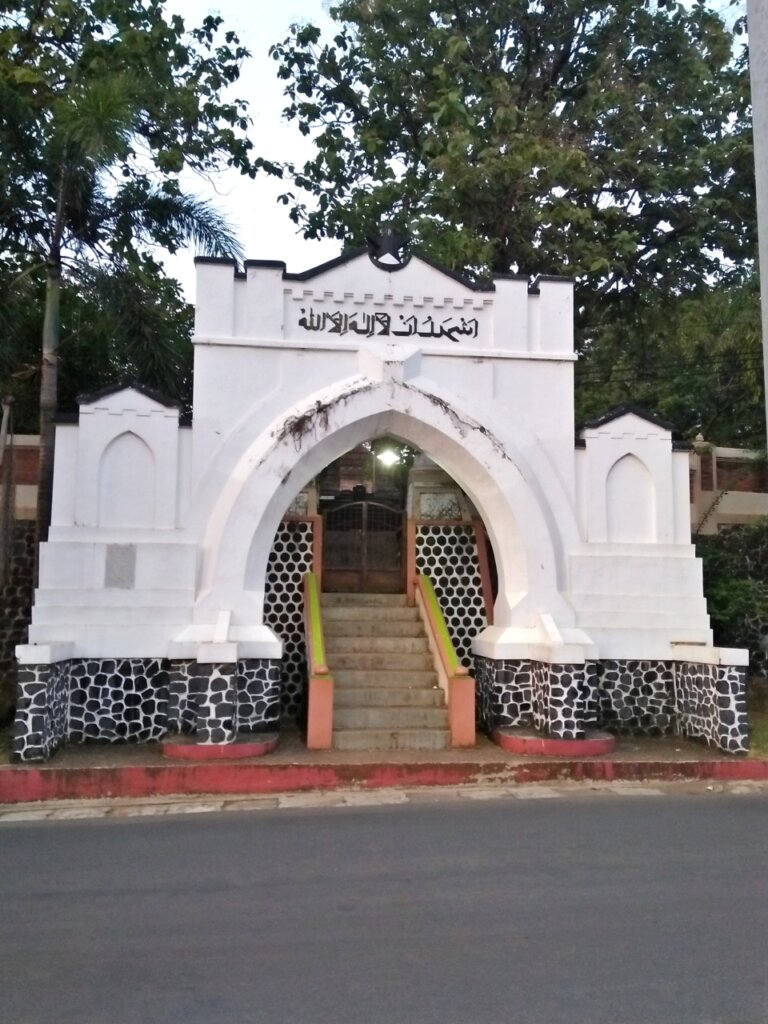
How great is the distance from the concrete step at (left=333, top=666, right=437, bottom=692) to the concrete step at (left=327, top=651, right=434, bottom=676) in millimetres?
150

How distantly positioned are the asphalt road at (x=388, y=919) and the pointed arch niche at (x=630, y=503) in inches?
164

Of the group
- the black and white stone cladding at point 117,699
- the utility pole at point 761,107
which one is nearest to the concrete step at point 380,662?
the black and white stone cladding at point 117,699

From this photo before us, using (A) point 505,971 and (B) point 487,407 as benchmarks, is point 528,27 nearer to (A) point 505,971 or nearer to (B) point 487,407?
(B) point 487,407

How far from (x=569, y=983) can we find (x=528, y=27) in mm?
16379

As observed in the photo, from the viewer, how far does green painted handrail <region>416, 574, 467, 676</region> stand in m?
10.9

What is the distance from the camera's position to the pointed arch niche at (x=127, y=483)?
10570 millimetres

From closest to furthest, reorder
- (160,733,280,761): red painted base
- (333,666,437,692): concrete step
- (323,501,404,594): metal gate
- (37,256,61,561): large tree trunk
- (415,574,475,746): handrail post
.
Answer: (160,733,280,761): red painted base < (415,574,475,746): handrail post < (333,666,437,692): concrete step < (37,256,61,561): large tree trunk < (323,501,404,594): metal gate

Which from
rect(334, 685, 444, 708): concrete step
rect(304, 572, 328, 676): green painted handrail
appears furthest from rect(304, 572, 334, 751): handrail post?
rect(334, 685, 444, 708): concrete step

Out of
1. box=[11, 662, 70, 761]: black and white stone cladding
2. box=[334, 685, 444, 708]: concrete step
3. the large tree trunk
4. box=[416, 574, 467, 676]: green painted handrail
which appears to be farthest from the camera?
the large tree trunk

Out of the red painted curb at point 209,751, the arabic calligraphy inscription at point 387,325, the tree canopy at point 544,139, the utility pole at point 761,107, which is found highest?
the tree canopy at point 544,139

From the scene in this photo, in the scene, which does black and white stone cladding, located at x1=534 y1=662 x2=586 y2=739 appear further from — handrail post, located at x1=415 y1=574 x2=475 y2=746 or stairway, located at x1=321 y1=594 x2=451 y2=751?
stairway, located at x1=321 y1=594 x2=451 y2=751

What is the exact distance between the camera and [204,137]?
1598cm

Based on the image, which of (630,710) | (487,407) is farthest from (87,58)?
(630,710)

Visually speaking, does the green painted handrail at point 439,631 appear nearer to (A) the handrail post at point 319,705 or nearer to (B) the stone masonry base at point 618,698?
(B) the stone masonry base at point 618,698
